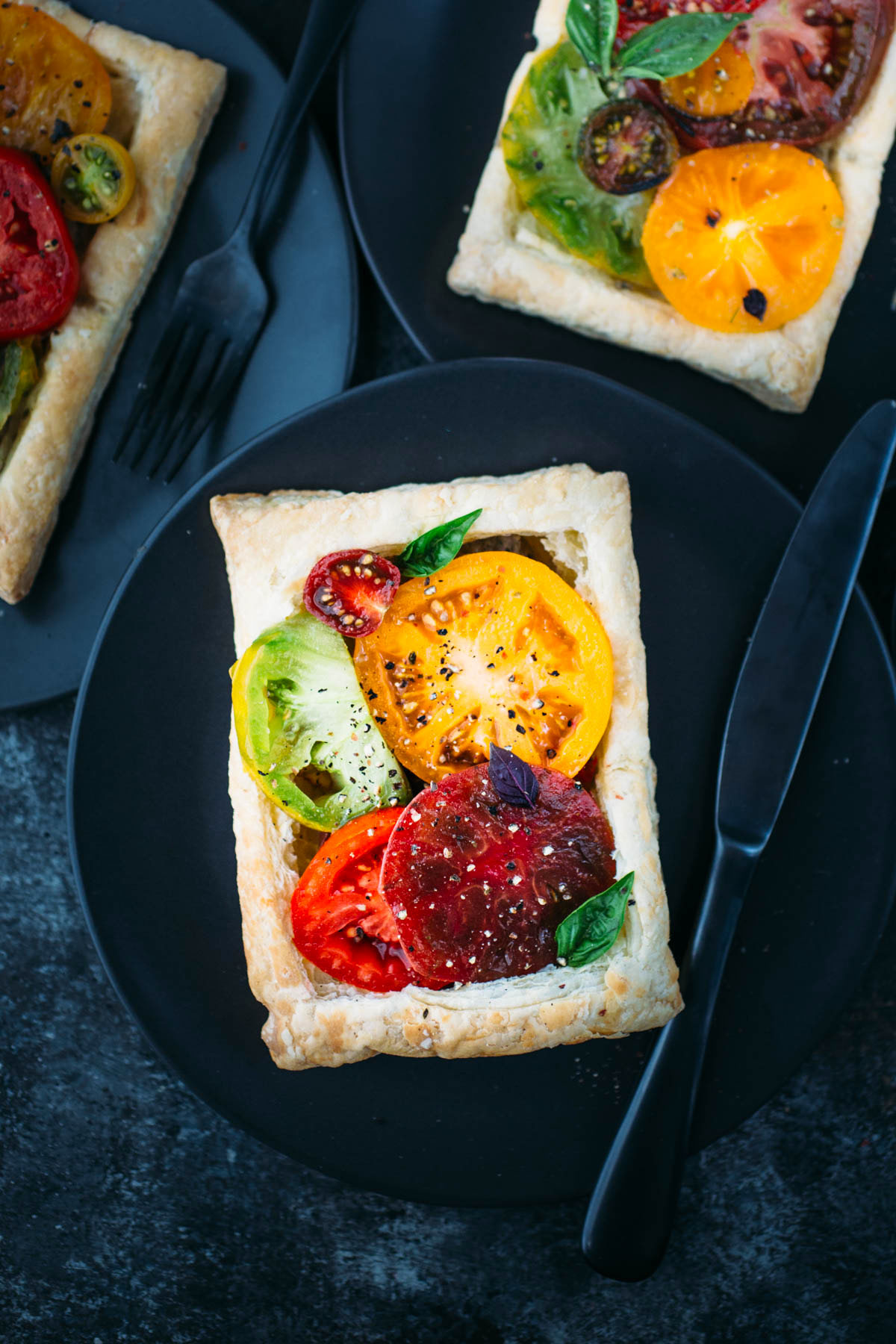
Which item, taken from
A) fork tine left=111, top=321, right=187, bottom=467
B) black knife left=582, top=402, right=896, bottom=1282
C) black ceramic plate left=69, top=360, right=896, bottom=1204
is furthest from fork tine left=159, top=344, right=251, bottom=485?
black knife left=582, top=402, right=896, bottom=1282

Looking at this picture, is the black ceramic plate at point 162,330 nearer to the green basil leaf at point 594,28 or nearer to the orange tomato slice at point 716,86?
the green basil leaf at point 594,28

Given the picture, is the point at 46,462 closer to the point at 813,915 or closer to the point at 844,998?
the point at 813,915

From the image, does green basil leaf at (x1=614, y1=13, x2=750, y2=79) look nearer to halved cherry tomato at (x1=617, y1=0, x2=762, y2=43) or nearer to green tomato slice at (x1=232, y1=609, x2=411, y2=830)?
halved cherry tomato at (x1=617, y1=0, x2=762, y2=43)

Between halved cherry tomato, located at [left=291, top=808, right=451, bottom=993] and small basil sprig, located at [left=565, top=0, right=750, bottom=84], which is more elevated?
small basil sprig, located at [left=565, top=0, right=750, bottom=84]

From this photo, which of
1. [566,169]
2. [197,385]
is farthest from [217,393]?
[566,169]

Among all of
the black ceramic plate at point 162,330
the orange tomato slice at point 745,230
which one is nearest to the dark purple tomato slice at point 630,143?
the orange tomato slice at point 745,230

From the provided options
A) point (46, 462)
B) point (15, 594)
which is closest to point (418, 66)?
point (46, 462)
